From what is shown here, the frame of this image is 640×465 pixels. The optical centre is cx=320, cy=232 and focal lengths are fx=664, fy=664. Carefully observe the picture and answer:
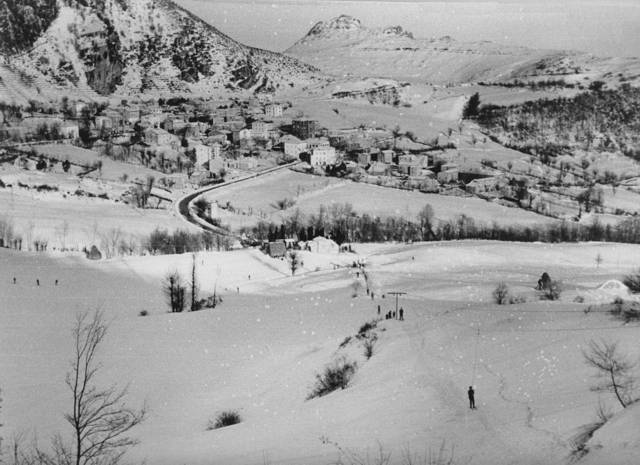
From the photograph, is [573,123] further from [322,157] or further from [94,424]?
[94,424]

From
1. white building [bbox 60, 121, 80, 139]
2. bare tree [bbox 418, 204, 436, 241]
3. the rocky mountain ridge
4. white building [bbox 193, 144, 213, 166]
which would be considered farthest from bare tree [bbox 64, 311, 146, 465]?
the rocky mountain ridge

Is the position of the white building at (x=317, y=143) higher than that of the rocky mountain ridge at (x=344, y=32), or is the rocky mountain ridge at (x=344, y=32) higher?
the rocky mountain ridge at (x=344, y=32)

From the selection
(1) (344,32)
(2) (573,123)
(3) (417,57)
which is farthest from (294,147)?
(3) (417,57)

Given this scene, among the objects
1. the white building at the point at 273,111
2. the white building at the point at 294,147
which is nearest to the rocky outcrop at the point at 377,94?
the white building at the point at 273,111

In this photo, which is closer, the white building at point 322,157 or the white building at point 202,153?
the white building at point 322,157

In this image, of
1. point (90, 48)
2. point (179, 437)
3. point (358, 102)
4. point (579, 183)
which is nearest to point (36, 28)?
point (90, 48)

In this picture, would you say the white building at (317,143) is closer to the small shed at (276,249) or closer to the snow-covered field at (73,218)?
the snow-covered field at (73,218)
